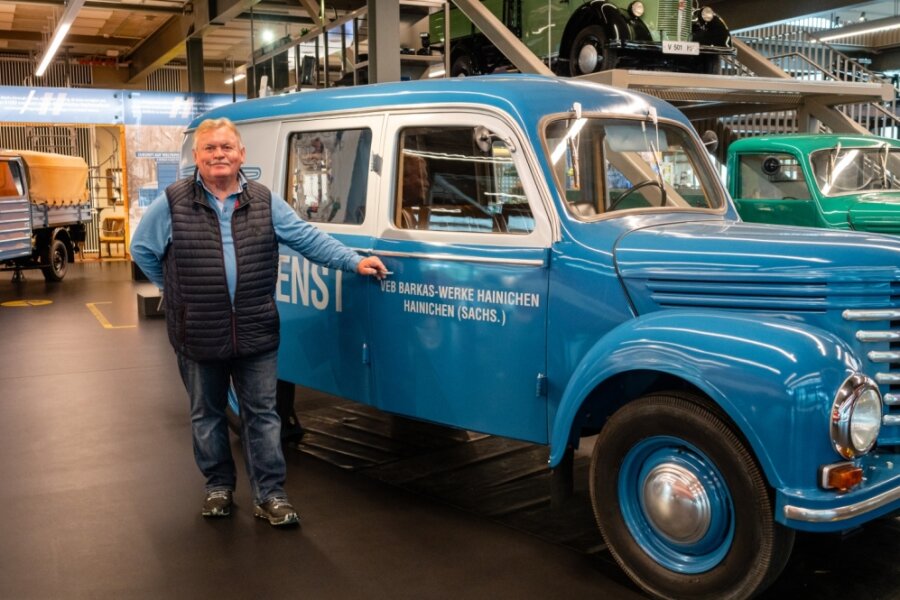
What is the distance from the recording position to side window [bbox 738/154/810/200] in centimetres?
856

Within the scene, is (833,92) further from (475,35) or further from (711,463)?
(711,463)

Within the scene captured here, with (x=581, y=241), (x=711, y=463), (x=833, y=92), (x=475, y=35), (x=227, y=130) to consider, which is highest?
(x=475, y=35)

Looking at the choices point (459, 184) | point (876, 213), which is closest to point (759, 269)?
point (459, 184)

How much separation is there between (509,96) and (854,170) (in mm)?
6159

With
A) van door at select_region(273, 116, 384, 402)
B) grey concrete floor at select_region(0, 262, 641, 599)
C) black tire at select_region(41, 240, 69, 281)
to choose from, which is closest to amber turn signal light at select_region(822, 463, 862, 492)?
grey concrete floor at select_region(0, 262, 641, 599)

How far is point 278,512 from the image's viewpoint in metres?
3.92

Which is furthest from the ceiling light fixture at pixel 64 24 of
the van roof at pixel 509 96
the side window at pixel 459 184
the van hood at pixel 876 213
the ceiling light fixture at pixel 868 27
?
the ceiling light fixture at pixel 868 27

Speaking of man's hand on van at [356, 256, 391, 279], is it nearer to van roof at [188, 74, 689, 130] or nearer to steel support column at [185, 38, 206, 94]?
van roof at [188, 74, 689, 130]

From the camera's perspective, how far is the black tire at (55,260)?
1455cm

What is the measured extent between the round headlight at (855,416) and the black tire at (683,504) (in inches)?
11.2

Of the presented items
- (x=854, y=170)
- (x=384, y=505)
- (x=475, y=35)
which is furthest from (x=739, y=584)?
(x=475, y=35)

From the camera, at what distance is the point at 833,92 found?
1063 cm

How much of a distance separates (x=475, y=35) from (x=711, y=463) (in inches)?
389

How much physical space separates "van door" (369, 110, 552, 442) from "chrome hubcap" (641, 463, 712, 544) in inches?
23.4
